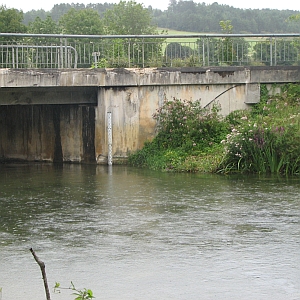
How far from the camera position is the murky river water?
836 cm

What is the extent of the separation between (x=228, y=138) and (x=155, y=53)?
453 centimetres

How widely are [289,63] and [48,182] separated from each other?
9.32 m

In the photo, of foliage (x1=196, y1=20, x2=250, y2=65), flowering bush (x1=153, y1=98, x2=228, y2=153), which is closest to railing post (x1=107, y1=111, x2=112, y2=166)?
flowering bush (x1=153, y1=98, x2=228, y2=153)

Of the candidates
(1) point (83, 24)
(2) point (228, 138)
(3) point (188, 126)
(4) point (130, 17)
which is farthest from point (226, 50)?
(4) point (130, 17)

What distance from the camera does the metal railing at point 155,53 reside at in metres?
21.5

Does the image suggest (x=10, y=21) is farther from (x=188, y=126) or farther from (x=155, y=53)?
(x=188, y=126)

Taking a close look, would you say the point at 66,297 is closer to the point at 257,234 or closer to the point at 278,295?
the point at 278,295

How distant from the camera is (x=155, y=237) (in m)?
10.9

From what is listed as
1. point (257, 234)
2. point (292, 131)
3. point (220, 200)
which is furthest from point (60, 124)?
point (257, 234)

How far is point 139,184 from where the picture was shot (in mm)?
16891

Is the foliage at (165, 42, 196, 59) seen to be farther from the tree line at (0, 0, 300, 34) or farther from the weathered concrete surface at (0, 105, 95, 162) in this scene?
the tree line at (0, 0, 300, 34)

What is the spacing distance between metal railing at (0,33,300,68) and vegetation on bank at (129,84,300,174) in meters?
1.35

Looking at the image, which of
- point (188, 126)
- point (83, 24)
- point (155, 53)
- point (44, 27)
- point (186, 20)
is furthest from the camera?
point (186, 20)

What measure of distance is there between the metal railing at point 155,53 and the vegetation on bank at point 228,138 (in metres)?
1.35
